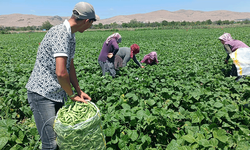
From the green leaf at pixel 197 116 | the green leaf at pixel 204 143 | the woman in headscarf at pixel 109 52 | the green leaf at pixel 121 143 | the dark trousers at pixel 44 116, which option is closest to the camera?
the dark trousers at pixel 44 116

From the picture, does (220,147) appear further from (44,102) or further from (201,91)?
(44,102)

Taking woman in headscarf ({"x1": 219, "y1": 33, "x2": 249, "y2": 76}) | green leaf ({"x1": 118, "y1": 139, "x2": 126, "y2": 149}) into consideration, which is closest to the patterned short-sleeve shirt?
green leaf ({"x1": 118, "y1": 139, "x2": 126, "y2": 149})

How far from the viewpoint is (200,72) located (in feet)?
15.9

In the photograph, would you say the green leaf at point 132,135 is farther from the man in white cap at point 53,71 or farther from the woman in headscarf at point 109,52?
the woman in headscarf at point 109,52

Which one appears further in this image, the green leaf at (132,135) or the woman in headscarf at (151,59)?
the woman in headscarf at (151,59)

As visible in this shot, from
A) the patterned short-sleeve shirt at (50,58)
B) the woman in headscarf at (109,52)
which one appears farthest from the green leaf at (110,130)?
the woman in headscarf at (109,52)

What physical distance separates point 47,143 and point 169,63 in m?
6.07

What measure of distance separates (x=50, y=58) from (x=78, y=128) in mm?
718

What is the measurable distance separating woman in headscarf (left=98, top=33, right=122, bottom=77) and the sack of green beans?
3.14 m

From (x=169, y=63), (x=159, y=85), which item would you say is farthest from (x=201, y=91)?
(x=169, y=63)

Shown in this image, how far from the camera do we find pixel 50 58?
5.02 ft

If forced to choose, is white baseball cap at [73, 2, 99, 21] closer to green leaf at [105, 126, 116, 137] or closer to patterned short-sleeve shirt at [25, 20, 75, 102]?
patterned short-sleeve shirt at [25, 20, 75, 102]

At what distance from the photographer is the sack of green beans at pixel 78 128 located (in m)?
1.41

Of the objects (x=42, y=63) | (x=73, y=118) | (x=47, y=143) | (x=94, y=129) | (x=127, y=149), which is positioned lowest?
(x=127, y=149)
